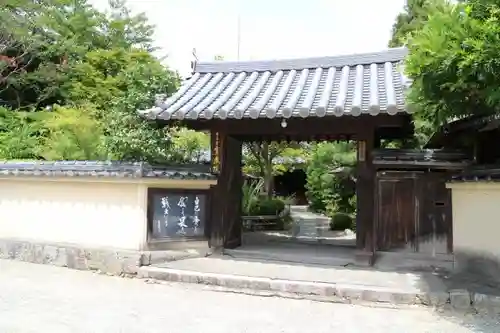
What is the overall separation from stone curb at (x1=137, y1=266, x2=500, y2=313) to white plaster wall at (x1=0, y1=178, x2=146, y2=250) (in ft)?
4.81

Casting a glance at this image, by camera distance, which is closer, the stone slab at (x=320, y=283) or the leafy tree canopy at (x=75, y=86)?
the stone slab at (x=320, y=283)

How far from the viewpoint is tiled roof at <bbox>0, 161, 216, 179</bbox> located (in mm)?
9453

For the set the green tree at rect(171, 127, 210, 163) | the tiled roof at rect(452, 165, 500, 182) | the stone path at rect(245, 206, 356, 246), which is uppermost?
the green tree at rect(171, 127, 210, 163)

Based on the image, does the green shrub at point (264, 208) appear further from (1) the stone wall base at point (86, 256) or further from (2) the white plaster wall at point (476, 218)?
(2) the white plaster wall at point (476, 218)

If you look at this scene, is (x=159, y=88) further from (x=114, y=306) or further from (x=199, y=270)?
(x=114, y=306)

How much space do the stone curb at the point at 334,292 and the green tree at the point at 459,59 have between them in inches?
109

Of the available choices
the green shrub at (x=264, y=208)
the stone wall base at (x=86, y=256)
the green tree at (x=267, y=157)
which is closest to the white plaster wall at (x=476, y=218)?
the stone wall base at (x=86, y=256)

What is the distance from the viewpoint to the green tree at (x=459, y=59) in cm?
502

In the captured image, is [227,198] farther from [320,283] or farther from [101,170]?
[320,283]

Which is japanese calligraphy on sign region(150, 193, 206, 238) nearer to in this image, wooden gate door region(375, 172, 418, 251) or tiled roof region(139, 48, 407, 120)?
tiled roof region(139, 48, 407, 120)

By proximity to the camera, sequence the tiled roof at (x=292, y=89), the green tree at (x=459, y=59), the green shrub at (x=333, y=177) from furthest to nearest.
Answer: the green shrub at (x=333, y=177), the tiled roof at (x=292, y=89), the green tree at (x=459, y=59)

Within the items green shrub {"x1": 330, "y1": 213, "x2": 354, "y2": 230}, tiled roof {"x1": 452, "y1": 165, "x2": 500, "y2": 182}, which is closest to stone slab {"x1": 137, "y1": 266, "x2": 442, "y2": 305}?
tiled roof {"x1": 452, "y1": 165, "x2": 500, "y2": 182}

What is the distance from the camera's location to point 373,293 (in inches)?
290

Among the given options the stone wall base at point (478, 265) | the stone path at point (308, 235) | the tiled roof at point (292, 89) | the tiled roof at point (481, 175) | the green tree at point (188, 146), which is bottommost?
the stone path at point (308, 235)
